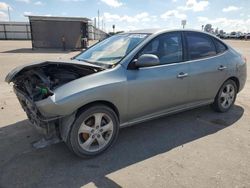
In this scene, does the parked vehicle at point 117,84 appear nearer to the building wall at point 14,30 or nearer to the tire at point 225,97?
the tire at point 225,97

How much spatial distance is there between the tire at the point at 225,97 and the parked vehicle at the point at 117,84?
20cm

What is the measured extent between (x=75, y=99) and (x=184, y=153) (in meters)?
1.76

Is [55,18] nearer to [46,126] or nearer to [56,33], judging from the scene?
[56,33]

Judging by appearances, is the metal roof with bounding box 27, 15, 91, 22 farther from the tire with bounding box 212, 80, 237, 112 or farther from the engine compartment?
the engine compartment

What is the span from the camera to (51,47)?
856 inches

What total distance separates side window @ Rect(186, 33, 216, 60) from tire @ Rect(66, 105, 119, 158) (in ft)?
6.27

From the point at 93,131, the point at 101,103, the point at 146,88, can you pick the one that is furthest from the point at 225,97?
the point at 93,131

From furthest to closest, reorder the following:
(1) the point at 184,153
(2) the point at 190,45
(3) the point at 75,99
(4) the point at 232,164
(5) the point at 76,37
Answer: (5) the point at 76,37
(2) the point at 190,45
(1) the point at 184,153
(4) the point at 232,164
(3) the point at 75,99

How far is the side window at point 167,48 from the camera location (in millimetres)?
3928

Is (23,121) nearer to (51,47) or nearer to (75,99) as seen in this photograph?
(75,99)

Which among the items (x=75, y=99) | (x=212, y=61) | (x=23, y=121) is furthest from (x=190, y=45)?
(x=23, y=121)

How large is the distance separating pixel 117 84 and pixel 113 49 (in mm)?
978

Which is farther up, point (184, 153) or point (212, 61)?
point (212, 61)

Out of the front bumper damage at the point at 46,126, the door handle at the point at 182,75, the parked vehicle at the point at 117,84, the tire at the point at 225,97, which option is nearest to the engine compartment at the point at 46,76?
the parked vehicle at the point at 117,84
